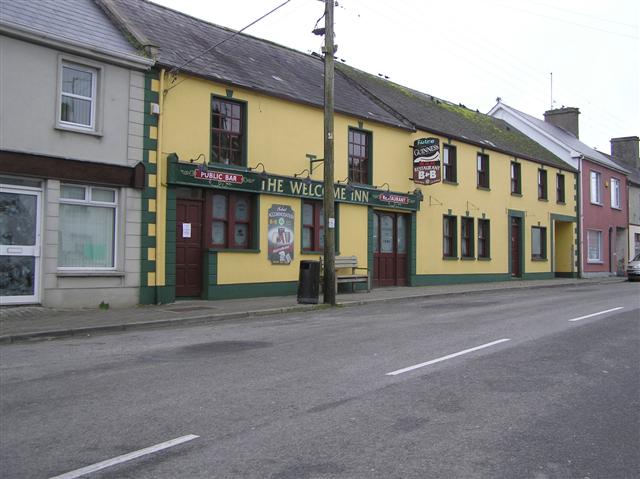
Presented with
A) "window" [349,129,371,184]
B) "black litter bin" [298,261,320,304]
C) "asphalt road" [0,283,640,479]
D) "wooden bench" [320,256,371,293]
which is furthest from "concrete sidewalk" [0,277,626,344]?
"window" [349,129,371,184]

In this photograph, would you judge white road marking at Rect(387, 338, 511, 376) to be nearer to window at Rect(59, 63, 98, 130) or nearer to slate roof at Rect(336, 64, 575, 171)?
window at Rect(59, 63, 98, 130)

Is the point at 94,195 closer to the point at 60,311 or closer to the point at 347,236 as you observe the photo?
the point at 60,311

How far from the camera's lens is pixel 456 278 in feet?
81.1

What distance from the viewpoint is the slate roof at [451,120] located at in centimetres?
2441

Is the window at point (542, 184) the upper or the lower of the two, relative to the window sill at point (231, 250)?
upper

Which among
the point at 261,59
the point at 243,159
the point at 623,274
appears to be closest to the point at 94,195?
the point at 243,159

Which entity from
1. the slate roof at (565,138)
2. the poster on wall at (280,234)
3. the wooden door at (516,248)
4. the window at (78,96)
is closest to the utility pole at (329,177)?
the poster on wall at (280,234)

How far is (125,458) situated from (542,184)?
3022 centimetres

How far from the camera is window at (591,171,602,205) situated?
3522 cm

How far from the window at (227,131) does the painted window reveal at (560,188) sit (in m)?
21.7

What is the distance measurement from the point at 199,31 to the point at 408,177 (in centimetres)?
910

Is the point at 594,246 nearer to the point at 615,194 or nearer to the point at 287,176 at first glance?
the point at 615,194

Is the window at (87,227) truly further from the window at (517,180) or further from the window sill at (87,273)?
the window at (517,180)

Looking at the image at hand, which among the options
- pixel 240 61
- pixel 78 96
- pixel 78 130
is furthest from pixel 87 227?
pixel 240 61
